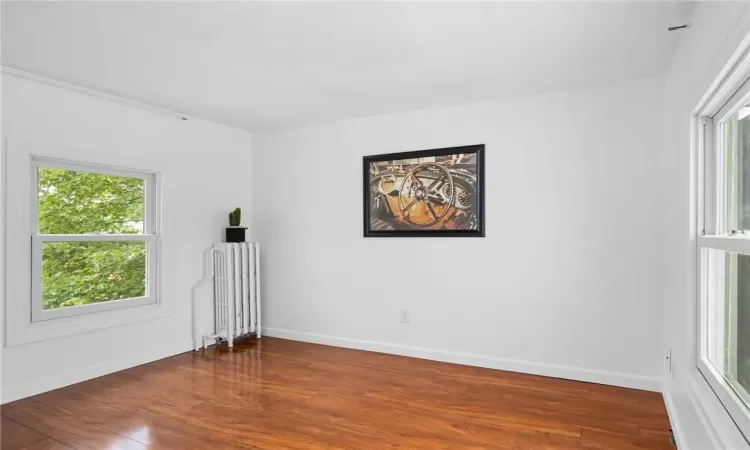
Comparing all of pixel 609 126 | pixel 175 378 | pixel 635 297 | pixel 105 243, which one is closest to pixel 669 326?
pixel 635 297

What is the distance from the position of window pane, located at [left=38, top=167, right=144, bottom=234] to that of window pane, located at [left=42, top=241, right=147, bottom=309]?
4.9 inches

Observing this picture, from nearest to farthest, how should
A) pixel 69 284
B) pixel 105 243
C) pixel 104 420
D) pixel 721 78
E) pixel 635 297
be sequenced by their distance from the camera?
pixel 721 78, pixel 104 420, pixel 635 297, pixel 69 284, pixel 105 243

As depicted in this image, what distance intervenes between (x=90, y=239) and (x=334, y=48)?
2399mm

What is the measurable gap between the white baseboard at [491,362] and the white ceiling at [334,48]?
6.82 ft

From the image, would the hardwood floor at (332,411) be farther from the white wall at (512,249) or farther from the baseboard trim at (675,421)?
the white wall at (512,249)

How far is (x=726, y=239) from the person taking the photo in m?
1.83

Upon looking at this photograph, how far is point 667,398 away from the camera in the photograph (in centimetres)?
283

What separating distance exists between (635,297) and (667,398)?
667mm

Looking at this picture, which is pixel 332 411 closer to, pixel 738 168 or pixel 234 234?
pixel 234 234

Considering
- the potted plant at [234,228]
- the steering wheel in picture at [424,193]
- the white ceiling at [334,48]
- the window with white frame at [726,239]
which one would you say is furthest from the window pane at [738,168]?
the potted plant at [234,228]

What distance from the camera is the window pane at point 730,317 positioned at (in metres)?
1.80

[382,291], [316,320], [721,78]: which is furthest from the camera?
[316,320]

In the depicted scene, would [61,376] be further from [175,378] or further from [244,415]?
[244,415]

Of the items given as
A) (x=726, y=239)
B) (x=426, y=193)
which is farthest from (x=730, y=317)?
(x=426, y=193)
